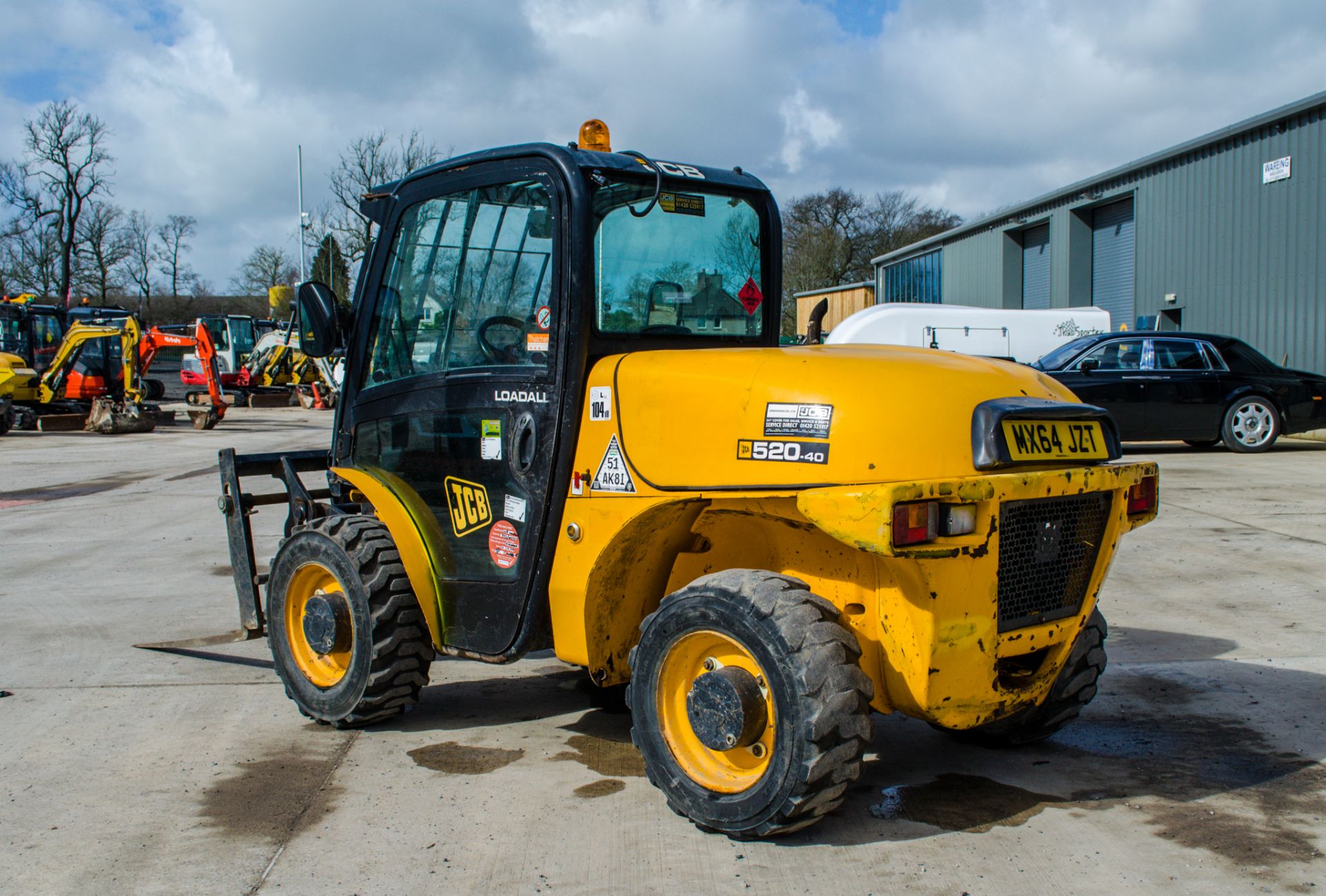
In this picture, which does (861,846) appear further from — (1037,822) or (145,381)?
(145,381)

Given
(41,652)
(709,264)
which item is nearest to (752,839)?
(709,264)

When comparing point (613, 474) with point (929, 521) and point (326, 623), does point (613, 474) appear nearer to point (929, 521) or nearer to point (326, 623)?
point (929, 521)

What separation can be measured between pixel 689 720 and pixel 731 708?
22 centimetres

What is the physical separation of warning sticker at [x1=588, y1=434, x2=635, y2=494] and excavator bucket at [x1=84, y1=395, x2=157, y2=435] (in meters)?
23.6

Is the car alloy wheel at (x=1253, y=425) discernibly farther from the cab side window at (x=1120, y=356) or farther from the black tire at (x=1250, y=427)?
the cab side window at (x=1120, y=356)

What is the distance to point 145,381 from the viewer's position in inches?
1146

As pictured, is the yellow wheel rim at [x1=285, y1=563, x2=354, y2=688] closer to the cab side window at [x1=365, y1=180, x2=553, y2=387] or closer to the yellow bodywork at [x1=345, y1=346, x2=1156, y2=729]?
the cab side window at [x1=365, y1=180, x2=553, y2=387]

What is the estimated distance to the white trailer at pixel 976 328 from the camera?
851 inches

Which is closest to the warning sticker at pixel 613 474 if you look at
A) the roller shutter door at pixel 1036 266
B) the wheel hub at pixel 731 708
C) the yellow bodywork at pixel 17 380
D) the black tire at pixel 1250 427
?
the wheel hub at pixel 731 708

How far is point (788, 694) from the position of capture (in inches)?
131

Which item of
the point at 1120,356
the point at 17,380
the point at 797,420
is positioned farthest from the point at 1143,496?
the point at 17,380

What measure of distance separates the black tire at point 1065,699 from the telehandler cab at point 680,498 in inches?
0.6

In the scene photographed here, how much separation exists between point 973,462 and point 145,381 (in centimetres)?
2920

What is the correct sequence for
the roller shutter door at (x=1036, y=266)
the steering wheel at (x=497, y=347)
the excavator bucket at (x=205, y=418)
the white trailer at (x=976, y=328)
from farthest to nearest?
the roller shutter door at (x=1036, y=266), the excavator bucket at (x=205, y=418), the white trailer at (x=976, y=328), the steering wheel at (x=497, y=347)
